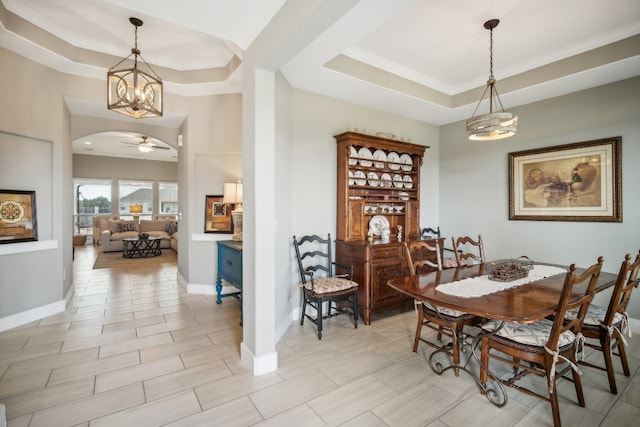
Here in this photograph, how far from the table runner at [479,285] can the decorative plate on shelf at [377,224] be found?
5.39ft

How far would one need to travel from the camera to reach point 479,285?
90.0 inches

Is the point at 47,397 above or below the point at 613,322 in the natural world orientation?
below

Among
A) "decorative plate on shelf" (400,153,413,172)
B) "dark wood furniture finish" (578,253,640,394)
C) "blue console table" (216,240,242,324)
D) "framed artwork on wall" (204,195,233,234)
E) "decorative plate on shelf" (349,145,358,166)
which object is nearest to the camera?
"dark wood furniture finish" (578,253,640,394)

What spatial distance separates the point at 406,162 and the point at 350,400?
3193 millimetres

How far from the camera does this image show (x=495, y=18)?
2.66 m

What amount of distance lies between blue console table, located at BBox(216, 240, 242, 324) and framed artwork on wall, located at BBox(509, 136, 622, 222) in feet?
11.9

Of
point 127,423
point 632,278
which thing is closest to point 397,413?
point 127,423

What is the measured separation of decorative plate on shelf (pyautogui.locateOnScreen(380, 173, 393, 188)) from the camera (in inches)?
162

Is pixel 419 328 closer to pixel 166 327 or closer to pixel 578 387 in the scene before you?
pixel 578 387

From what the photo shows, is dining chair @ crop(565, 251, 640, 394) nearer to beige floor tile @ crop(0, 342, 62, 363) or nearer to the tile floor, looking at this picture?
the tile floor

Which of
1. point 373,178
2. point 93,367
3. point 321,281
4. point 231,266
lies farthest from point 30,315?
point 373,178

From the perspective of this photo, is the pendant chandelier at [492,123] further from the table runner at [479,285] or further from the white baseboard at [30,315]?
the white baseboard at [30,315]

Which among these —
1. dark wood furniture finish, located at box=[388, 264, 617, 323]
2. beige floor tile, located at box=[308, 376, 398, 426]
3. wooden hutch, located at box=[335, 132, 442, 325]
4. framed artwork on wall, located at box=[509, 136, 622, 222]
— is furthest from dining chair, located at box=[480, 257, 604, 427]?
framed artwork on wall, located at box=[509, 136, 622, 222]

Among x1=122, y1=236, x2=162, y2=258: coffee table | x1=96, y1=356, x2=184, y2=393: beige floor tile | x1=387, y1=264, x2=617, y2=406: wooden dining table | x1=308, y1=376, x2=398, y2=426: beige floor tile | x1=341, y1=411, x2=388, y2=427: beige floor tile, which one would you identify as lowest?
x1=341, y1=411, x2=388, y2=427: beige floor tile
